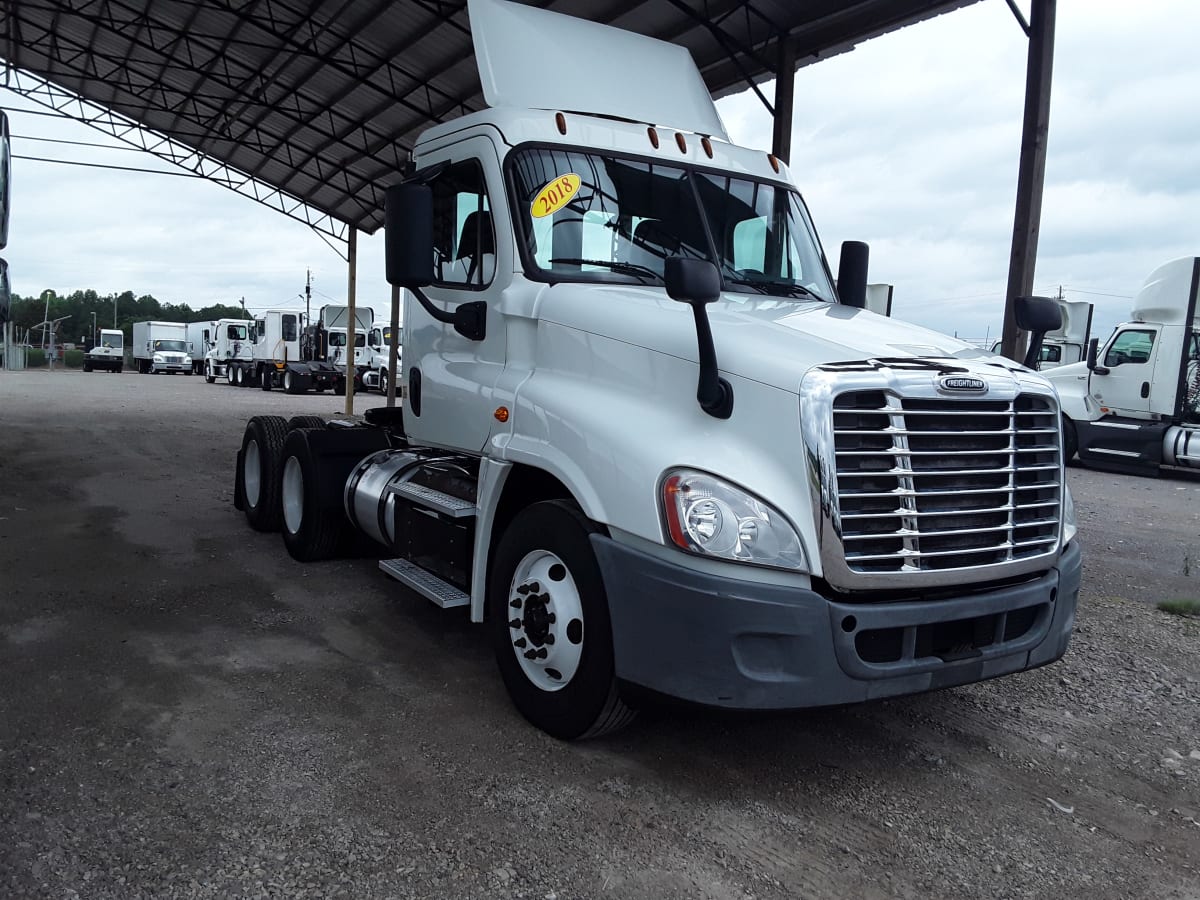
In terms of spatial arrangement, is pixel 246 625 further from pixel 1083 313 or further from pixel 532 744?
pixel 1083 313

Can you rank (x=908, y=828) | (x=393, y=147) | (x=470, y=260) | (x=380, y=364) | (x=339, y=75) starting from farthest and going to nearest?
(x=380, y=364) < (x=393, y=147) < (x=339, y=75) < (x=470, y=260) < (x=908, y=828)

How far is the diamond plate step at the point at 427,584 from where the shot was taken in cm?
433

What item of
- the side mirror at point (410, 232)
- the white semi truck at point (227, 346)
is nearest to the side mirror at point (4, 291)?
the side mirror at point (410, 232)

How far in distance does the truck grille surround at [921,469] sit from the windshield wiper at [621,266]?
1.34m

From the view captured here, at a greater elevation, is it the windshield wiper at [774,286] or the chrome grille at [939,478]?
the windshield wiper at [774,286]

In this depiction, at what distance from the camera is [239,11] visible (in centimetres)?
1714

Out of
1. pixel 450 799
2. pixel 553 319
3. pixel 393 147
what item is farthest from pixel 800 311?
pixel 393 147

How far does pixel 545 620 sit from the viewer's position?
3.70 metres

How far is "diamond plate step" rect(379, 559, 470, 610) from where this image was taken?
14.2 ft

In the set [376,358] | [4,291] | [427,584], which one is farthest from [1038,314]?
[376,358]

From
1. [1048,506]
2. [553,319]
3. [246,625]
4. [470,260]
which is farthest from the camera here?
[246,625]

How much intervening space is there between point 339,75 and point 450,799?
19.0 meters

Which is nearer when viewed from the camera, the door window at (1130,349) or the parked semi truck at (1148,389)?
the parked semi truck at (1148,389)

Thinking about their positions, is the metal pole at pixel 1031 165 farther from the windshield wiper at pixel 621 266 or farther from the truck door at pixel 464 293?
the truck door at pixel 464 293
